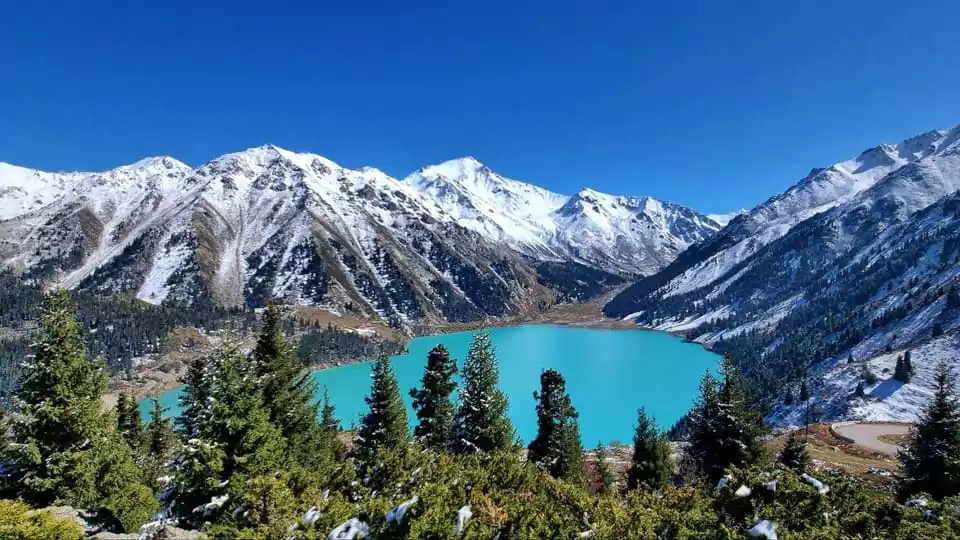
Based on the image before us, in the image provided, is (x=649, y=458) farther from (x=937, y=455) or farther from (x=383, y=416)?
(x=383, y=416)

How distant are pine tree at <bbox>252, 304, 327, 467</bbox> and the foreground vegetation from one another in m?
0.12

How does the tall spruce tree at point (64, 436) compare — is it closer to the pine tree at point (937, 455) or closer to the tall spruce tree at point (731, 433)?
the tall spruce tree at point (731, 433)

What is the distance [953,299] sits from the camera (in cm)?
12650

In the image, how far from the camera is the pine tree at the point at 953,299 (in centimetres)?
12496

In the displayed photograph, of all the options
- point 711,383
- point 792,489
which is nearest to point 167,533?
point 792,489

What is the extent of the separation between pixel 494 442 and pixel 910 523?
76.6 ft

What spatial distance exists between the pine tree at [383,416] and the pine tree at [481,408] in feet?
13.1

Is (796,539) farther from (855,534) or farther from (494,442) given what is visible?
(494,442)

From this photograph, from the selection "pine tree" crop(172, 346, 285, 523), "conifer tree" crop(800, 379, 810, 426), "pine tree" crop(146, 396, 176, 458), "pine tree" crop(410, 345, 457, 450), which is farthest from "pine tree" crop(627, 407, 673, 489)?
"conifer tree" crop(800, 379, 810, 426)

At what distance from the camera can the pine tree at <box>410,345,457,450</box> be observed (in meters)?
33.6

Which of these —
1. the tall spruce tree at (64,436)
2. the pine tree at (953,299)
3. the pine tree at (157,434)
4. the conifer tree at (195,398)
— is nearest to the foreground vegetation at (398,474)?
the tall spruce tree at (64,436)

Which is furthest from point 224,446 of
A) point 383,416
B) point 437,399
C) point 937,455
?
point 937,455

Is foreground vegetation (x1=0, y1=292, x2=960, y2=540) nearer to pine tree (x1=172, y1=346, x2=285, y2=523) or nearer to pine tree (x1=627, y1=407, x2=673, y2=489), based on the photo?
pine tree (x1=172, y1=346, x2=285, y2=523)

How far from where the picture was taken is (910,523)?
36.1 ft
